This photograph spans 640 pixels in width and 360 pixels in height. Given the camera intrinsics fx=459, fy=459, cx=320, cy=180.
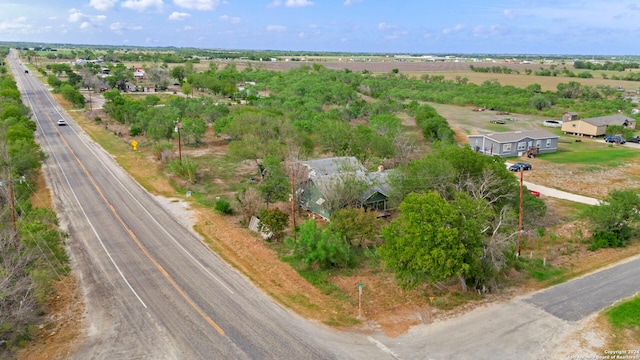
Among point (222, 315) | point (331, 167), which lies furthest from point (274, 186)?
point (222, 315)

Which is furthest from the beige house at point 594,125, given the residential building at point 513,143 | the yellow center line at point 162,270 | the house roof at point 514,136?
the yellow center line at point 162,270

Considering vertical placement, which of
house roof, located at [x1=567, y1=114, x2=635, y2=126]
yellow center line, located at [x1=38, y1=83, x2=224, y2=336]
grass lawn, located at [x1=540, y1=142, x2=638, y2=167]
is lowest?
yellow center line, located at [x1=38, y1=83, x2=224, y2=336]

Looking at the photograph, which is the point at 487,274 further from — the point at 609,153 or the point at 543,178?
the point at 609,153

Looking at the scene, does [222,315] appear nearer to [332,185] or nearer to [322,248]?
[322,248]

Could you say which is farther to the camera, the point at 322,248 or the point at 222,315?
the point at 322,248

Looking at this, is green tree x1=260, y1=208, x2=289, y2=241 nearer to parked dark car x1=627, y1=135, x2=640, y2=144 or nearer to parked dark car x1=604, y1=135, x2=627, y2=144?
parked dark car x1=604, y1=135, x2=627, y2=144

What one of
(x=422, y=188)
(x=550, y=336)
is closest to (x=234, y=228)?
(x=422, y=188)

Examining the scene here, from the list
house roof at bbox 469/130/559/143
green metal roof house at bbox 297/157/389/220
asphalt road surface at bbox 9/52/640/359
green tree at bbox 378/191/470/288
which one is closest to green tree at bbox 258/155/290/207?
green metal roof house at bbox 297/157/389/220
